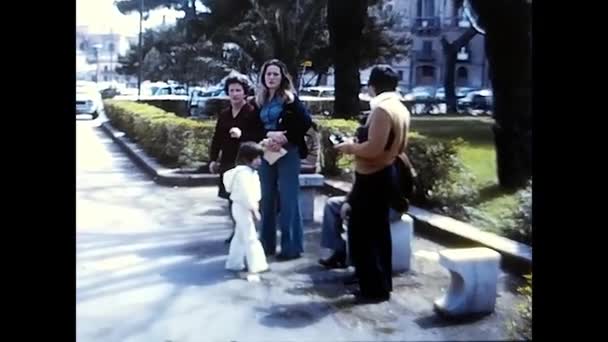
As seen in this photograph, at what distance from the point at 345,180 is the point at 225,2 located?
1.81 ft

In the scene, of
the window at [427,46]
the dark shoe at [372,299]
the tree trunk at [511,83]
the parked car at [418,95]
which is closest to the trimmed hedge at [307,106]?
the parked car at [418,95]

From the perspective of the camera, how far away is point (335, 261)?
206cm

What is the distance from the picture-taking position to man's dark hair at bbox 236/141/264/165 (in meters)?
1.98

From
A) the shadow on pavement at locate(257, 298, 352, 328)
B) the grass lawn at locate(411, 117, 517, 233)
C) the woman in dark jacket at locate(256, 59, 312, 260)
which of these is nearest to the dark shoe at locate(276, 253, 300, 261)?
the woman in dark jacket at locate(256, 59, 312, 260)

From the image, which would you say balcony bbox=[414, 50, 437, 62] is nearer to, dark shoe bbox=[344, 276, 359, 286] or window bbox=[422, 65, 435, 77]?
window bbox=[422, 65, 435, 77]

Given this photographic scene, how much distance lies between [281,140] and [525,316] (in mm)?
758

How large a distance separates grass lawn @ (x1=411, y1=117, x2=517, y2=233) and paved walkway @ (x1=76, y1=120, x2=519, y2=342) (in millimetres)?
155

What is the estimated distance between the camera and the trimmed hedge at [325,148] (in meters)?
1.95

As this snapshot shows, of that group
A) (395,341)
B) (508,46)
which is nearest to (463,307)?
(395,341)

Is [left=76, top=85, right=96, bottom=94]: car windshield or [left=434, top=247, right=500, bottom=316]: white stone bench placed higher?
[left=76, top=85, right=96, bottom=94]: car windshield

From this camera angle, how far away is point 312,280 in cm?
204

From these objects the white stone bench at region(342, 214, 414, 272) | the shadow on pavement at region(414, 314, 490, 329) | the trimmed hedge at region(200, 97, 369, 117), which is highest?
the trimmed hedge at region(200, 97, 369, 117)

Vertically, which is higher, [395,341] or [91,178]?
[91,178]
